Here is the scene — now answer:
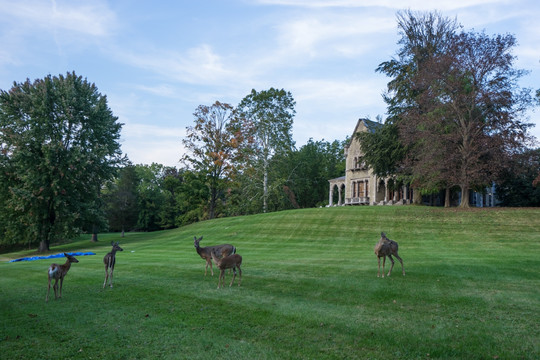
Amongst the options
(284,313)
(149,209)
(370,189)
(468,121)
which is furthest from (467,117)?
(149,209)

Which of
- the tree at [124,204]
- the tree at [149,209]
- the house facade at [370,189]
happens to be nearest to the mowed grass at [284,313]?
the house facade at [370,189]

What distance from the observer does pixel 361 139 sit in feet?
164

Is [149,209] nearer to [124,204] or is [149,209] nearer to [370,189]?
[124,204]

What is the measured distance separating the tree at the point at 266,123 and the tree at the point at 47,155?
23.5m

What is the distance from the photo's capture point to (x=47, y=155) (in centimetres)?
3688

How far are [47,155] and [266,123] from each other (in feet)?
99.2

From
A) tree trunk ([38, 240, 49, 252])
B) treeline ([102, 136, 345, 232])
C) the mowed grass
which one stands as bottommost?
tree trunk ([38, 240, 49, 252])

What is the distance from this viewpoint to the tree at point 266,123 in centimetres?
5841

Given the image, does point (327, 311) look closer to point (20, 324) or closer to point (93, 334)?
point (93, 334)

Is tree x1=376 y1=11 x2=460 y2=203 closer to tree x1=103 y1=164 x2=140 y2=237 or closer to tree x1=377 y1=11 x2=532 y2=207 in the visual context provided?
tree x1=377 y1=11 x2=532 y2=207

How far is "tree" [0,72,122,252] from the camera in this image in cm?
3709

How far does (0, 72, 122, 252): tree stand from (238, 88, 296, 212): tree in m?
23.5

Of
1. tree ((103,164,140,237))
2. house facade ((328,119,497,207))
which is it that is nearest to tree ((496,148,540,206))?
house facade ((328,119,497,207))

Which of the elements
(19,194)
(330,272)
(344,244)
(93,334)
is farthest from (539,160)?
(19,194)
